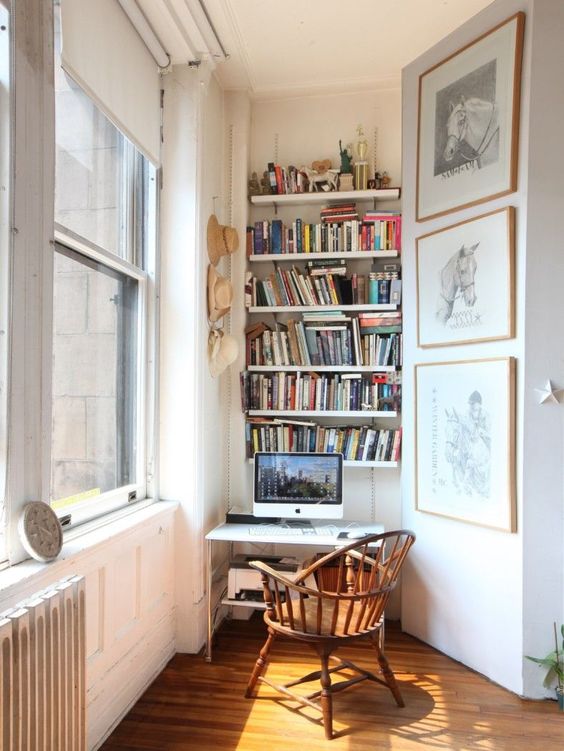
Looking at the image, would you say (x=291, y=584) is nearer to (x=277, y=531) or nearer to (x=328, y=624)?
(x=328, y=624)

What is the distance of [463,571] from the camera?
2703mm

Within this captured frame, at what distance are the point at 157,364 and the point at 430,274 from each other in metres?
1.55

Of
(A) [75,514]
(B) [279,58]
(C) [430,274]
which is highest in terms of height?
(B) [279,58]

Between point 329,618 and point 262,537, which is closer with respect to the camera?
point 329,618

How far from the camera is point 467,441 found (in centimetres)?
270

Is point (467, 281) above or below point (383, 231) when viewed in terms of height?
below

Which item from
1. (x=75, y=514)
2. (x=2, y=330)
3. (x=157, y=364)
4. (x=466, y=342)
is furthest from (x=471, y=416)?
(x=2, y=330)

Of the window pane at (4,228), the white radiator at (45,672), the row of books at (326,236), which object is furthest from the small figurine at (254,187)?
the white radiator at (45,672)

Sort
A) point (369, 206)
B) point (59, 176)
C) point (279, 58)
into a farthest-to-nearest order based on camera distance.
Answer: point (369, 206), point (279, 58), point (59, 176)

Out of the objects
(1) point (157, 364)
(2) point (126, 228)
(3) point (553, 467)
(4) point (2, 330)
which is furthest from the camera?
(1) point (157, 364)

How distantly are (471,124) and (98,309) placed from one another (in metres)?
2.04

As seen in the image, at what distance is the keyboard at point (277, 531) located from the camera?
2760mm

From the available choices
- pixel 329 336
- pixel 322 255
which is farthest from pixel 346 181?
pixel 329 336

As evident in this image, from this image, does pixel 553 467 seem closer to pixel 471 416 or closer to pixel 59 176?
pixel 471 416
